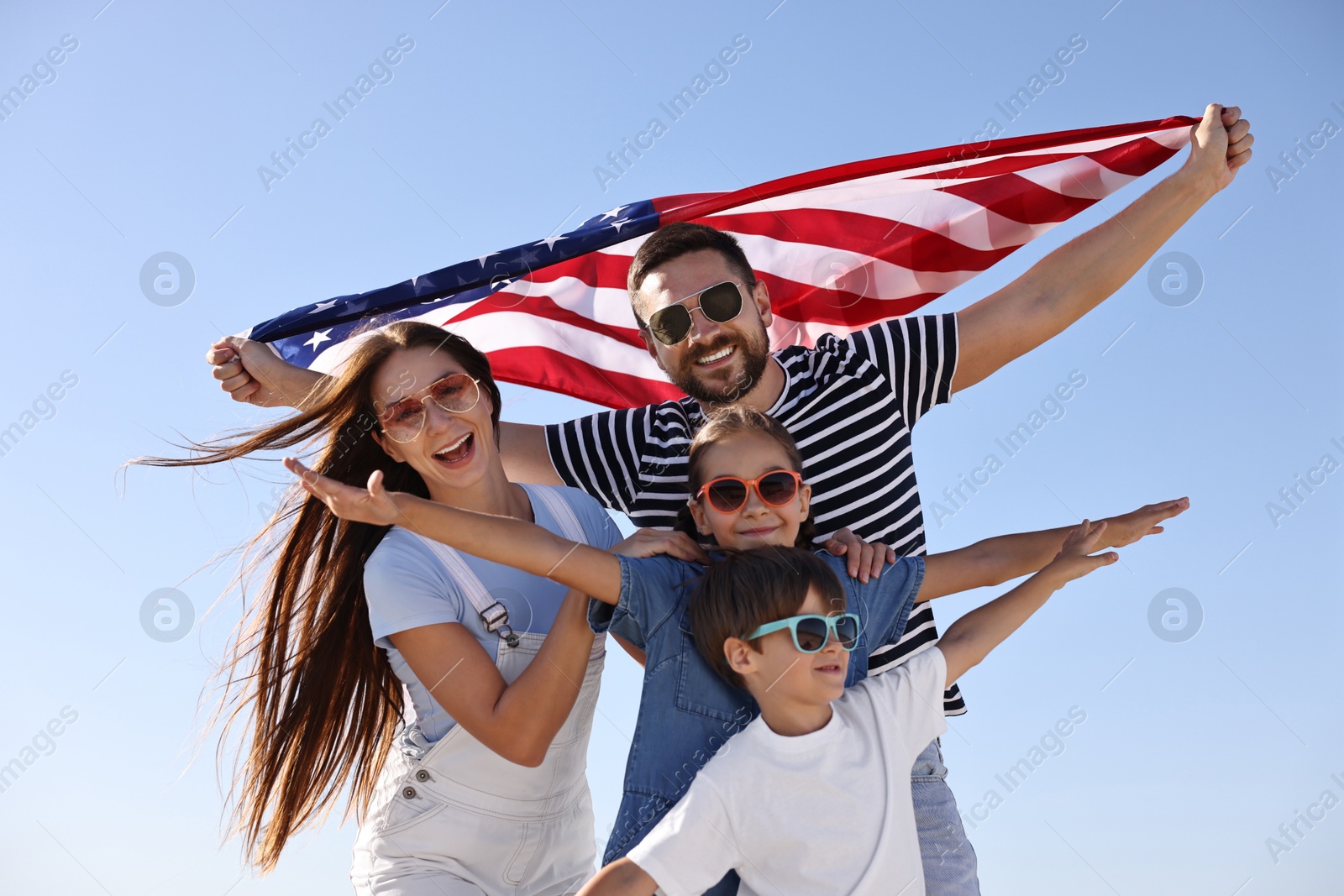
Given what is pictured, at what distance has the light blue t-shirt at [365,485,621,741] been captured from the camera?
4.29 metres

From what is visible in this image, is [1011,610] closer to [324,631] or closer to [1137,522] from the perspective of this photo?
[1137,522]

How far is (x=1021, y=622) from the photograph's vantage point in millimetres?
4223

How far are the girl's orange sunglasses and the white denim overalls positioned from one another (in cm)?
91

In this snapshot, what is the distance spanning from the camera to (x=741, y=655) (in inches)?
152

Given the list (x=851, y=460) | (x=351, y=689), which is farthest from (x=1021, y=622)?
(x=351, y=689)

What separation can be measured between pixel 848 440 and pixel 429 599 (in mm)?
1881

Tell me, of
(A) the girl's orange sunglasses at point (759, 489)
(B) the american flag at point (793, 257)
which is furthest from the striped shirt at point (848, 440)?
(B) the american flag at point (793, 257)

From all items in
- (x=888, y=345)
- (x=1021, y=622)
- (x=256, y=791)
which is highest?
(x=888, y=345)

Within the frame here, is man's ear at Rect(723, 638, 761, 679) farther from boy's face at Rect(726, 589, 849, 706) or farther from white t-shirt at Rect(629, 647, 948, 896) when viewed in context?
white t-shirt at Rect(629, 647, 948, 896)

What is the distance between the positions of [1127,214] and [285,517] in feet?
14.2

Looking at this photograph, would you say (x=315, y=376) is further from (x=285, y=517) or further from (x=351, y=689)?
(x=351, y=689)

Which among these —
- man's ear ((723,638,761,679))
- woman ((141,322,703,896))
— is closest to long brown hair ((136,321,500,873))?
woman ((141,322,703,896))

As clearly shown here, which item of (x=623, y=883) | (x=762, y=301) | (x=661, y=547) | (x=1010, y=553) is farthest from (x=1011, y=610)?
(x=762, y=301)

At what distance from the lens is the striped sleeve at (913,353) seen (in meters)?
4.93
